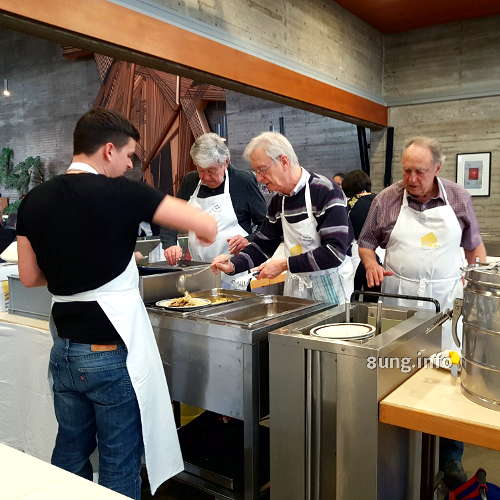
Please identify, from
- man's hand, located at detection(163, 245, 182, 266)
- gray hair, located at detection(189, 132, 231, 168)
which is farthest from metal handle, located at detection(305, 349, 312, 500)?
gray hair, located at detection(189, 132, 231, 168)

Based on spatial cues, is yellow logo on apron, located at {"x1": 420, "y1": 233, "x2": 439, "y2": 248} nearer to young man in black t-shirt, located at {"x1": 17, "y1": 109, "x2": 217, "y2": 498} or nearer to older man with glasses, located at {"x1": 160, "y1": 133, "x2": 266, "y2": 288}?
older man with glasses, located at {"x1": 160, "y1": 133, "x2": 266, "y2": 288}

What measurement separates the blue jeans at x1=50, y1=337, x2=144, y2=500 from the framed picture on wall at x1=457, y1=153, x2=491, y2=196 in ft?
19.8

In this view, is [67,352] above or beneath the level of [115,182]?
beneath

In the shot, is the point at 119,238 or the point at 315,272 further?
the point at 315,272

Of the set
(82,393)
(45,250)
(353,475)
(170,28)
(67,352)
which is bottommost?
(353,475)

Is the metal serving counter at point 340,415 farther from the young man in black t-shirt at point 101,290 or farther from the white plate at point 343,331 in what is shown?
the young man in black t-shirt at point 101,290

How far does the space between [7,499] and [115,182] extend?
814 mm

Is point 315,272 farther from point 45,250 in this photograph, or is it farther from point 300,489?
point 45,250

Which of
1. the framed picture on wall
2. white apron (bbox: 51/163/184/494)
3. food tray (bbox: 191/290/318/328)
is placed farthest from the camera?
the framed picture on wall

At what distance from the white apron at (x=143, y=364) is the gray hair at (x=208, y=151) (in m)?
1.32

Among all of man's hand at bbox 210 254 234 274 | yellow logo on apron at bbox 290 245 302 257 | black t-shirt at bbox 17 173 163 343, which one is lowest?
man's hand at bbox 210 254 234 274

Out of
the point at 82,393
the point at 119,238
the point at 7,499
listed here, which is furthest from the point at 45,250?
the point at 7,499

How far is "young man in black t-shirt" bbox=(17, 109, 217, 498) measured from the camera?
55.6 inches

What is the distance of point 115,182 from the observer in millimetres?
1416
